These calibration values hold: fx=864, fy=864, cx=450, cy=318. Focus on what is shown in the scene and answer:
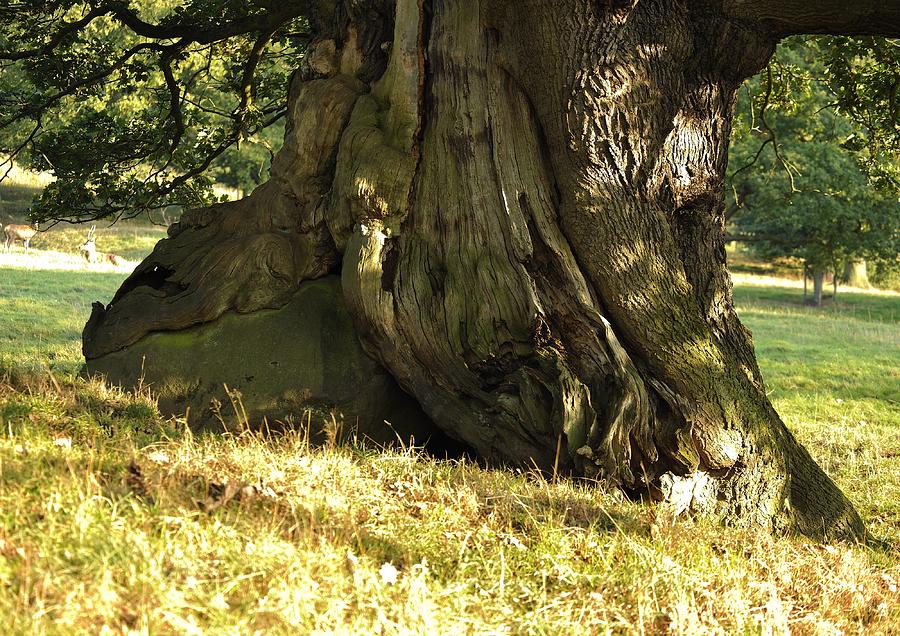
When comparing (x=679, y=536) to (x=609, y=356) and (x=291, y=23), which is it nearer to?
(x=609, y=356)

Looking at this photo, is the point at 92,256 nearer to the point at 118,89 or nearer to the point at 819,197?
the point at 118,89

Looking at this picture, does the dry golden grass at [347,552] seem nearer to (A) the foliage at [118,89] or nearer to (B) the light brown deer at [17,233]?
(A) the foliage at [118,89]

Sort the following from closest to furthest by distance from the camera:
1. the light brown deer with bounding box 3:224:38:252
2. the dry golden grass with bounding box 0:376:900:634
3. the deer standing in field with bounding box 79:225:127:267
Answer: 1. the dry golden grass with bounding box 0:376:900:634
2. the deer standing in field with bounding box 79:225:127:267
3. the light brown deer with bounding box 3:224:38:252

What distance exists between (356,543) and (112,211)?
276 inches

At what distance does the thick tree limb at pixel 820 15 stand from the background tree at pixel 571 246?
0.01 metres

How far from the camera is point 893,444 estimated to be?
9203 mm

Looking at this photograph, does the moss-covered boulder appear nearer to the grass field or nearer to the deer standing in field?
the grass field

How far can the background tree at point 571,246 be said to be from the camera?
570cm

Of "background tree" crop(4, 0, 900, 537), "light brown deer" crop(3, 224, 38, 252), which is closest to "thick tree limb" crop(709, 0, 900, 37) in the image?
"background tree" crop(4, 0, 900, 537)

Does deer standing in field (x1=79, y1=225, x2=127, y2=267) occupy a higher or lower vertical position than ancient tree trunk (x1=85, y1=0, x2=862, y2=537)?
lower

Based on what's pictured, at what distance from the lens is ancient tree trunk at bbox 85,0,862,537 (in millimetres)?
5715

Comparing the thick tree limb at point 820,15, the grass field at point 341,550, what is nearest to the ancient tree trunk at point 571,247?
the thick tree limb at point 820,15

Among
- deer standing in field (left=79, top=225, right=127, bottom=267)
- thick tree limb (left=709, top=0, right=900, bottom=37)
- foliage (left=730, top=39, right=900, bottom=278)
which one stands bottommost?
deer standing in field (left=79, top=225, right=127, bottom=267)

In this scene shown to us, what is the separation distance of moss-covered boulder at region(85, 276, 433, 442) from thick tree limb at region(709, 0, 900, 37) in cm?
372
